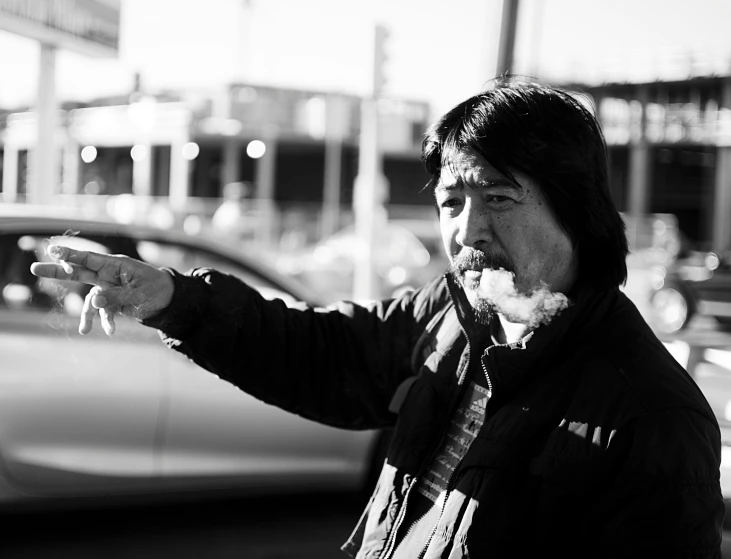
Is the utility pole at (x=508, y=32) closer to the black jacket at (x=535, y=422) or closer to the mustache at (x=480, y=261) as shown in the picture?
the black jacket at (x=535, y=422)

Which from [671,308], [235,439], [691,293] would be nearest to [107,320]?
[235,439]

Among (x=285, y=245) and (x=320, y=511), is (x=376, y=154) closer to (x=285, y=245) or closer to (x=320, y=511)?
(x=320, y=511)

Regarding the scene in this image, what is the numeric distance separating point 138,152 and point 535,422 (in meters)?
37.1

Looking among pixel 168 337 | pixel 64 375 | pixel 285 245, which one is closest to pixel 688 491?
pixel 168 337

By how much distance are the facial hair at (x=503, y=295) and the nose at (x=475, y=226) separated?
0.02 meters

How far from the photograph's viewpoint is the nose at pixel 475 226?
5.19ft

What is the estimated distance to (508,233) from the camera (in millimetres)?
1567

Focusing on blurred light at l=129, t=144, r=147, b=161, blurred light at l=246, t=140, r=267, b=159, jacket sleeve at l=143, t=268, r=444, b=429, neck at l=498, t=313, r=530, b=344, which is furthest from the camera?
blurred light at l=246, t=140, r=267, b=159

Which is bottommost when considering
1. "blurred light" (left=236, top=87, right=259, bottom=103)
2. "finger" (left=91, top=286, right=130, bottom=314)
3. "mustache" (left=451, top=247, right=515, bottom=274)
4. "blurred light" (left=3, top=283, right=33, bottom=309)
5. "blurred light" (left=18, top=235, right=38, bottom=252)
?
"blurred light" (left=3, top=283, right=33, bottom=309)

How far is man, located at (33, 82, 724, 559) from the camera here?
1334 mm

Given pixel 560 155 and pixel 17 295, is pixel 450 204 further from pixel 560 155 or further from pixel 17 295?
pixel 17 295

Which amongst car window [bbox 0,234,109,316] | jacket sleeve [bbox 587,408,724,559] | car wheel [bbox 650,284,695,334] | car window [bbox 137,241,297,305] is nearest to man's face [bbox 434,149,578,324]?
jacket sleeve [bbox 587,408,724,559]

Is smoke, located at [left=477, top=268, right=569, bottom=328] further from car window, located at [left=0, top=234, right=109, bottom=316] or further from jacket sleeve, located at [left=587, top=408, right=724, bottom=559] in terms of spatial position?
car window, located at [left=0, top=234, right=109, bottom=316]

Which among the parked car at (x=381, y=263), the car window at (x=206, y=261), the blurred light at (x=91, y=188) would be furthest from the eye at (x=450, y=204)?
the blurred light at (x=91, y=188)
